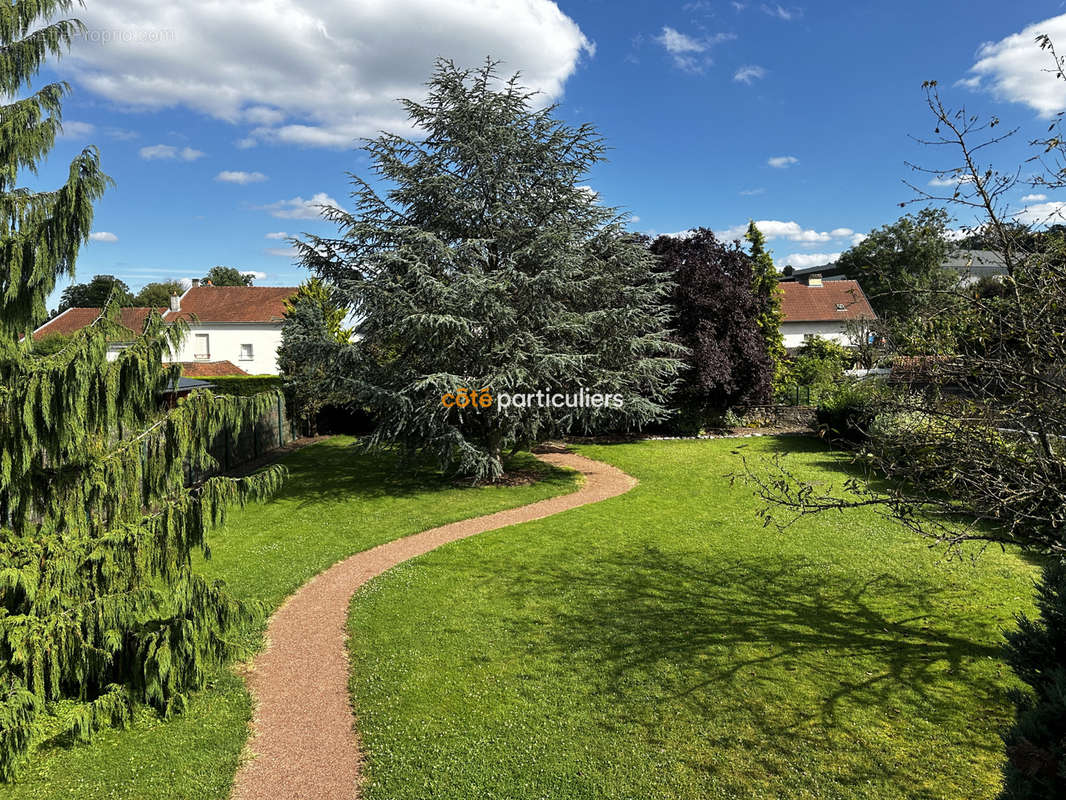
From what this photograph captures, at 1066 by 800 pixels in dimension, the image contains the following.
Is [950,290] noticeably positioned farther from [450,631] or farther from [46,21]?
[46,21]

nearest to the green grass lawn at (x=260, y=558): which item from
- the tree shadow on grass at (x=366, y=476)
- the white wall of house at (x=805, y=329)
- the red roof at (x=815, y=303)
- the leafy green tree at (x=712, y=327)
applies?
the tree shadow on grass at (x=366, y=476)

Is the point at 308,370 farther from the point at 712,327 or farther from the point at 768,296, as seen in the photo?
the point at 768,296

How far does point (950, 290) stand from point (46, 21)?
32.3ft

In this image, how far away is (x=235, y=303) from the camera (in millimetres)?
38219

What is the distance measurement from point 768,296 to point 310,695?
2708 centimetres

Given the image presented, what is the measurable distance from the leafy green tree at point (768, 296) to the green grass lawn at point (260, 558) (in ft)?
49.8

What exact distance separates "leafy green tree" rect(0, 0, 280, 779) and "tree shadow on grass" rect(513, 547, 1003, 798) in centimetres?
375

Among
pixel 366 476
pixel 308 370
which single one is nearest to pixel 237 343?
pixel 308 370

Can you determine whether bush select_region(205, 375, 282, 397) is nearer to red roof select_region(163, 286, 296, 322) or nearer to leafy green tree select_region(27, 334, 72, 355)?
leafy green tree select_region(27, 334, 72, 355)

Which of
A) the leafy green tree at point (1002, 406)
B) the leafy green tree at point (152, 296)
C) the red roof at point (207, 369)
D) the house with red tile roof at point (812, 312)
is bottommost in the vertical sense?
the leafy green tree at point (1002, 406)

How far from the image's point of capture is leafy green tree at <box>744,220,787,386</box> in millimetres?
27281

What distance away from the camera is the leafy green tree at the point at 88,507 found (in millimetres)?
4508

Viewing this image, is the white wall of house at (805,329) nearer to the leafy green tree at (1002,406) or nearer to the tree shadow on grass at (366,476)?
the tree shadow on grass at (366,476)

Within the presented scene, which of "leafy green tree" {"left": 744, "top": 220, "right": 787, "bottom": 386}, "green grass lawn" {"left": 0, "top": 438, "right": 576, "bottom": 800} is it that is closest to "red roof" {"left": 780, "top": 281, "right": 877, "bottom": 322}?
"leafy green tree" {"left": 744, "top": 220, "right": 787, "bottom": 386}
